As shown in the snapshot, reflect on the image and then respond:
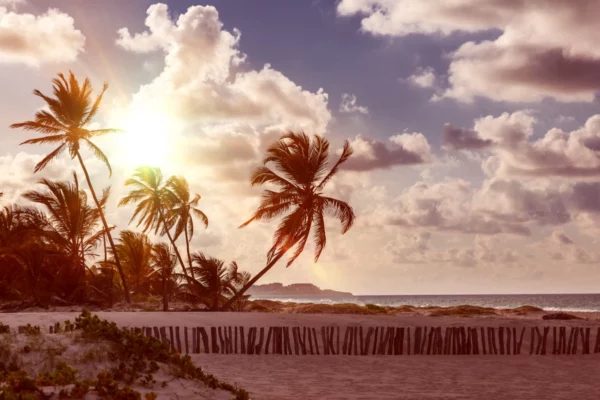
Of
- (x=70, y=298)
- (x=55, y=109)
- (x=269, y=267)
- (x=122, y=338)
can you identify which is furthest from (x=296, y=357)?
(x=55, y=109)

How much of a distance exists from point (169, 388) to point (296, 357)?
7844 millimetres

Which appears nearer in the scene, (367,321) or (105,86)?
(367,321)

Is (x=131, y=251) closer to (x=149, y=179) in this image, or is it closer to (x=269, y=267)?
(x=149, y=179)

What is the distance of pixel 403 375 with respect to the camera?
1152cm

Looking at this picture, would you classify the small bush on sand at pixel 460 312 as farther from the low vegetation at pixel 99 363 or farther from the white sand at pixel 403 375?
the low vegetation at pixel 99 363

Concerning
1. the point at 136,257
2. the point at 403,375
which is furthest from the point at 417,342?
the point at 136,257

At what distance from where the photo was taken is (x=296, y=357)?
14.0 meters

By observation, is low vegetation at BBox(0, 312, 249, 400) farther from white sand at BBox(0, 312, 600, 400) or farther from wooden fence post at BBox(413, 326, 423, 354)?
wooden fence post at BBox(413, 326, 423, 354)

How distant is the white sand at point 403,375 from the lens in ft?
31.2

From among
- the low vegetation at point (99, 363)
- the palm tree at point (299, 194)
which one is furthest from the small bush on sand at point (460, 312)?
the low vegetation at point (99, 363)

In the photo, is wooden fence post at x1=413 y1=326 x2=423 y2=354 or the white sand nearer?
the white sand

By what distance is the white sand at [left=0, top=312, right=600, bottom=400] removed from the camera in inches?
375

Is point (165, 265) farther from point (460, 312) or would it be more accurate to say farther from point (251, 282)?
point (460, 312)

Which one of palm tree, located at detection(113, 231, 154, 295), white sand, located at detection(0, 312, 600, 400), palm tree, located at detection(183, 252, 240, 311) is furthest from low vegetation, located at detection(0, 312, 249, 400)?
palm tree, located at detection(113, 231, 154, 295)
